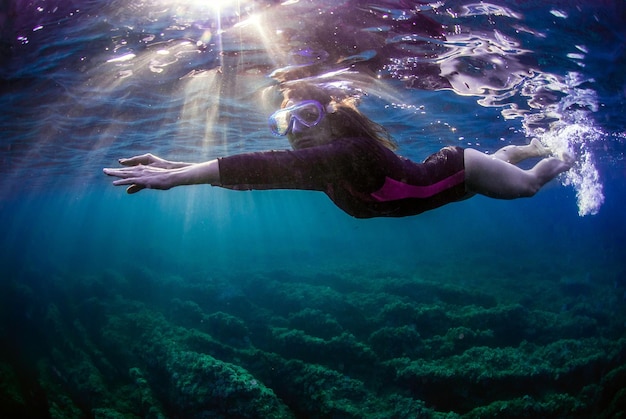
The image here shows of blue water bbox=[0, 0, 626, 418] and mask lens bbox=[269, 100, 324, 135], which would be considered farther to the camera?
blue water bbox=[0, 0, 626, 418]

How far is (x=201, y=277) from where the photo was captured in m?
26.0

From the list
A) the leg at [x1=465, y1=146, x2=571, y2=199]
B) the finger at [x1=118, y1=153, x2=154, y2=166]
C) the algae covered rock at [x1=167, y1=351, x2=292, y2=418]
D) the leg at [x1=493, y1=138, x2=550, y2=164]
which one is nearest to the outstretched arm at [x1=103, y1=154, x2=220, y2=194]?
the finger at [x1=118, y1=153, x2=154, y2=166]

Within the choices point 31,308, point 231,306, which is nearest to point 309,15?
point 231,306

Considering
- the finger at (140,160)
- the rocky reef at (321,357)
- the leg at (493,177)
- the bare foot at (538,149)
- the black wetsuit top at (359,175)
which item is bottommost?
the rocky reef at (321,357)

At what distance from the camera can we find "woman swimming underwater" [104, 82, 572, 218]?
2688 millimetres

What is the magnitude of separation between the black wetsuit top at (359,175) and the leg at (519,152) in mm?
1496

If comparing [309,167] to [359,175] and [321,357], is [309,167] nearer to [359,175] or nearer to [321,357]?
[359,175]

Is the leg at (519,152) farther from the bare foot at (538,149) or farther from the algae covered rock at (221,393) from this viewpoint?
the algae covered rock at (221,393)

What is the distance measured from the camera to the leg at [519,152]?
184 inches

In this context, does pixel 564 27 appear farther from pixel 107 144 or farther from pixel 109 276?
pixel 109 276

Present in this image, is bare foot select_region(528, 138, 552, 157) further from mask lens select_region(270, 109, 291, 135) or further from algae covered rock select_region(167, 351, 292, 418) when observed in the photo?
algae covered rock select_region(167, 351, 292, 418)

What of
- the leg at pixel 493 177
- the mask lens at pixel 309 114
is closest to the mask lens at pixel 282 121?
the mask lens at pixel 309 114

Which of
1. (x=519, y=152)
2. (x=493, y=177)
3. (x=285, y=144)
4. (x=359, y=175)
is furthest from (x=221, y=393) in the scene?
(x=285, y=144)

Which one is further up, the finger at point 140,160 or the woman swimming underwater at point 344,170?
the finger at point 140,160
